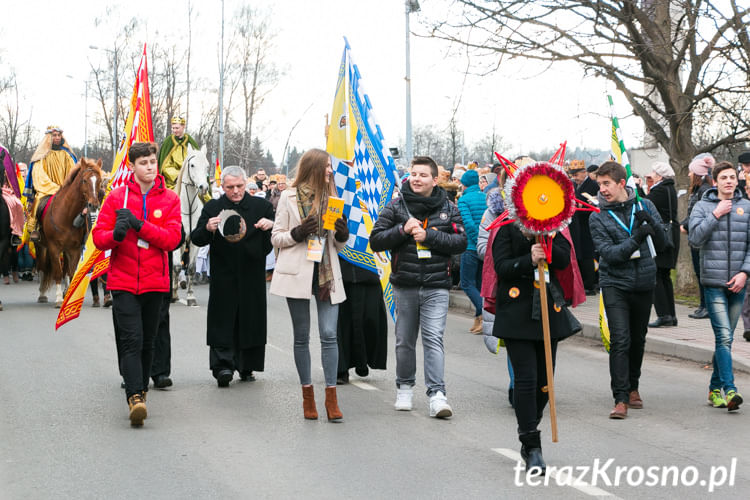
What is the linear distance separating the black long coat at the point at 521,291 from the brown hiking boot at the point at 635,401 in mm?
2292

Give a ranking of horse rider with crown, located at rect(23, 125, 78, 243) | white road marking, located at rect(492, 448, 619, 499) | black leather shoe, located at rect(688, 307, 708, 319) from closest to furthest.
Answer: white road marking, located at rect(492, 448, 619, 499) → black leather shoe, located at rect(688, 307, 708, 319) → horse rider with crown, located at rect(23, 125, 78, 243)

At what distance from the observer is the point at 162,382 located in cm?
927

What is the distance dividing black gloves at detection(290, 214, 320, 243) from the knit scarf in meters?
0.14

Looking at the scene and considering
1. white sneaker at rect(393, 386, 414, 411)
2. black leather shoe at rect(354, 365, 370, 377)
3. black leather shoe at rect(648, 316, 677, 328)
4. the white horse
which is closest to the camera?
white sneaker at rect(393, 386, 414, 411)

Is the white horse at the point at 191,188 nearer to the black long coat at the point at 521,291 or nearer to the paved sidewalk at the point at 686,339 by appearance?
the paved sidewalk at the point at 686,339

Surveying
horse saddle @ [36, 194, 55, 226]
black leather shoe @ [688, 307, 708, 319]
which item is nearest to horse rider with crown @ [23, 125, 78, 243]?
horse saddle @ [36, 194, 55, 226]

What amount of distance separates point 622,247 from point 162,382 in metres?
4.22

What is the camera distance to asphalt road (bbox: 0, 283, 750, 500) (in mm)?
5957

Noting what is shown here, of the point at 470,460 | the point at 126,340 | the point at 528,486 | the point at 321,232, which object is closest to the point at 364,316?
the point at 321,232

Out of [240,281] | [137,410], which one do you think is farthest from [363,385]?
Answer: [137,410]

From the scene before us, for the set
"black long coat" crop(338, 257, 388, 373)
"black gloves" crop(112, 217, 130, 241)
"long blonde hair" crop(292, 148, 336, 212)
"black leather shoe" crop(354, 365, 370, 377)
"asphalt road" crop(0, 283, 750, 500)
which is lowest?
"asphalt road" crop(0, 283, 750, 500)

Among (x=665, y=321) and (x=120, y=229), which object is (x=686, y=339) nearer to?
(x=665, y=321)

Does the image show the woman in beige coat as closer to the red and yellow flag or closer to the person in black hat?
the red and yellow flag

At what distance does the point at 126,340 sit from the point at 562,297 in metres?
3.32
